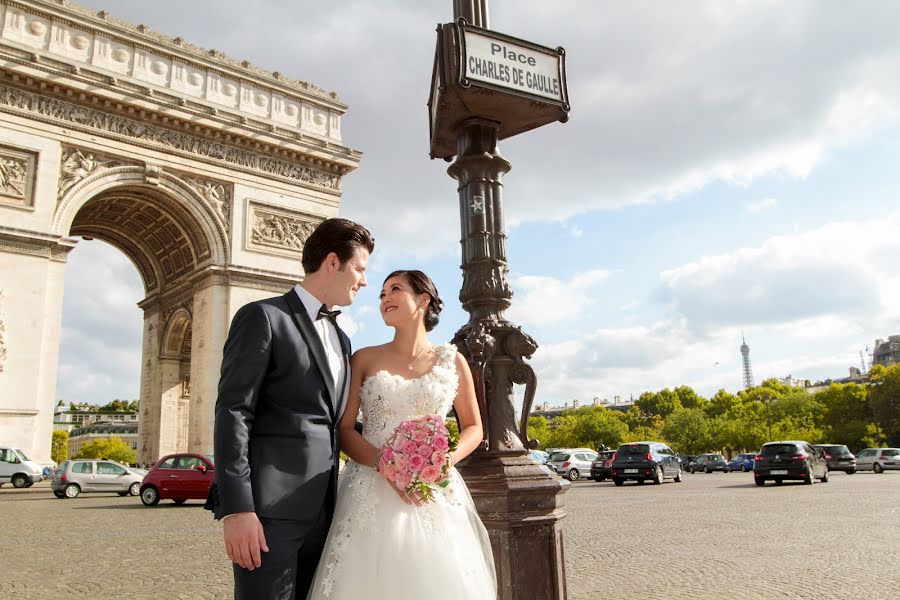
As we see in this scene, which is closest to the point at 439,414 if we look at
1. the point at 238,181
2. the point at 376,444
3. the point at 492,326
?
the point at 376,444

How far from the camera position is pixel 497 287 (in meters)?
4.04

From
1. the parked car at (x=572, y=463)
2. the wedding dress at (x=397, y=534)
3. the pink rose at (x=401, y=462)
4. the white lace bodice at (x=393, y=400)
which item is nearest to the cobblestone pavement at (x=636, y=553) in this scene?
the wedding dress at (x=397, y=534)

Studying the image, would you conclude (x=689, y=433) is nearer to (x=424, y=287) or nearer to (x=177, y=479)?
(x=177, y=479)

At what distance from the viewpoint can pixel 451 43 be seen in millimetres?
3994

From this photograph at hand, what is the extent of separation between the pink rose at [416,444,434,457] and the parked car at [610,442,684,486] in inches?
853

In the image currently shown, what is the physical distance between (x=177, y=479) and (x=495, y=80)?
15379 mm

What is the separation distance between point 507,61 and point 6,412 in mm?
20775

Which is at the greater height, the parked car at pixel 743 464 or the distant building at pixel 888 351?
the distant building at pixel 888 351

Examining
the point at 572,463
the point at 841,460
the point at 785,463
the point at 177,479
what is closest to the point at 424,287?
the point at 177,479

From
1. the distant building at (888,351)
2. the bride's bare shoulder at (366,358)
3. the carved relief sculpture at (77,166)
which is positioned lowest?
the bride's bare shoulder at (366,358)

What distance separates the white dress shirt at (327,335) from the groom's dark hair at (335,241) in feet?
0.38

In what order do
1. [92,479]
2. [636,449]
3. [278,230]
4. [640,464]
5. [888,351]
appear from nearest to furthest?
[92,479]
[640,464]
[636,449]
[278,230]
[888,351]

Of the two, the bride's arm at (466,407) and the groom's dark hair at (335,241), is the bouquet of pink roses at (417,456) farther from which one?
the groom's dark hair at (335,241)

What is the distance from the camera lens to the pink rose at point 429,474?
2.53 m
